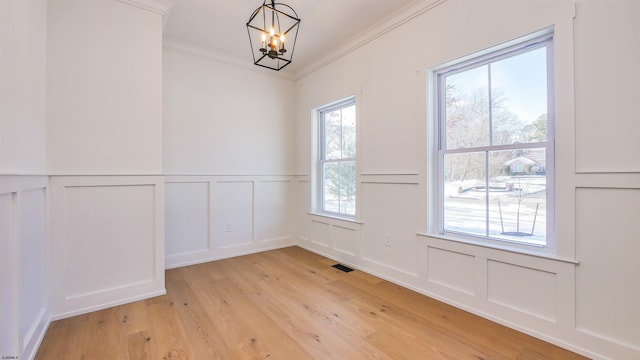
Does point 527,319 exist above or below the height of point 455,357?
above

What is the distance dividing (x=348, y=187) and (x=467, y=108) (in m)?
1.67

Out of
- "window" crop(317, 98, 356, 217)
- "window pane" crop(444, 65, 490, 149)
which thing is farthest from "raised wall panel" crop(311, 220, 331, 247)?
"window pane" crop(444, 65, 490, 149)

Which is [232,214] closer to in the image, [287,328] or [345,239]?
[345,239]

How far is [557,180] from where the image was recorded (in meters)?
1.79

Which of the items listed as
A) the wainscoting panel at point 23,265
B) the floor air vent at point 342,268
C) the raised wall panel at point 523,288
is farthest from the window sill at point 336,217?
the wainscoting panel at point 23,265

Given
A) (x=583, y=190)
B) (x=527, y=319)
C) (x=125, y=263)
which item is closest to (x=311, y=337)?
(x=527, y=319)

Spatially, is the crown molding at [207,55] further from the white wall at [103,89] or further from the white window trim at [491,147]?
the white window trim at [491,147]

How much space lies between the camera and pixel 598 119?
5.42 feet

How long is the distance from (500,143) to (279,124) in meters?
2.97

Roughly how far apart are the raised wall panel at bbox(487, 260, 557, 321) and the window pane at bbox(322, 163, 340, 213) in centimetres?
205

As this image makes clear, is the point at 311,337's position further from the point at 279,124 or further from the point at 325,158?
the point at 279,124

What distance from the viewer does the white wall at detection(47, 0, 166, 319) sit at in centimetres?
218

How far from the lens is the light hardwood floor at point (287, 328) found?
1.74 metres

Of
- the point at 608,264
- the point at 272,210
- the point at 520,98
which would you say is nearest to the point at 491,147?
the point at 520,98
